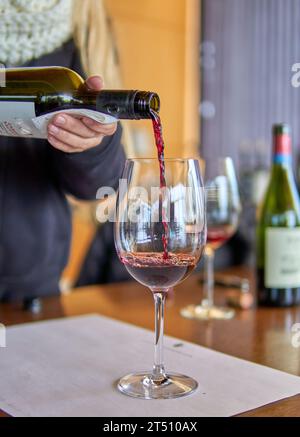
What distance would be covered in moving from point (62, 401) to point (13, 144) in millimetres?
695

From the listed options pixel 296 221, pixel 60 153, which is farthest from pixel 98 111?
pixel 296 221

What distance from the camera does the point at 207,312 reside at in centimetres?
102

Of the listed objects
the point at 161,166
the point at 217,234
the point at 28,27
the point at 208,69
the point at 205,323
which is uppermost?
the point at 208,69

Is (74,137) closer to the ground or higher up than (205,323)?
higher up

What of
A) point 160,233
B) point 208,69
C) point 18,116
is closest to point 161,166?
point 160,233

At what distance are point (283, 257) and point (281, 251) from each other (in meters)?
0.01

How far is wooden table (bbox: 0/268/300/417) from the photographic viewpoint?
0.76 metres

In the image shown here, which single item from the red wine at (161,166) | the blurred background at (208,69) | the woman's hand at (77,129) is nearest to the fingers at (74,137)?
the woman's hand at (77,129)

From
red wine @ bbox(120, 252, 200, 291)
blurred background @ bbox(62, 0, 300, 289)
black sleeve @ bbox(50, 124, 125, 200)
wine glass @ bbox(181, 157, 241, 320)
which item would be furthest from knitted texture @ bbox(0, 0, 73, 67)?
blurred background @ bbox(62, 0, 300, 289)

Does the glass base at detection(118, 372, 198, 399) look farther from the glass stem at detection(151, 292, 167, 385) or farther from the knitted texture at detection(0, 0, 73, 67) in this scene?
the knitted texture at detection(0, 0, 73, 67)

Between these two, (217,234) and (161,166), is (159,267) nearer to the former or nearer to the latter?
(161,166)

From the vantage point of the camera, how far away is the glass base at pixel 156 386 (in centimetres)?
61

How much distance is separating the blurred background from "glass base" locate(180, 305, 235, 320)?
7.43 ft
